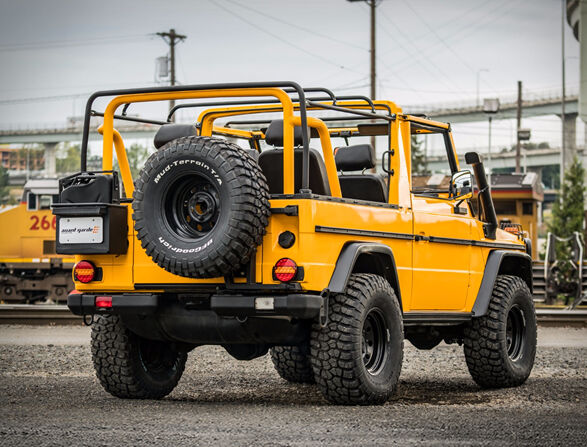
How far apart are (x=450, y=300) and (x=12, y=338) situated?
8.67 metres

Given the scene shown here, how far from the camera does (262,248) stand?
7.37 m

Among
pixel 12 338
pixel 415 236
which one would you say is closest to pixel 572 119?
pixel 12 338

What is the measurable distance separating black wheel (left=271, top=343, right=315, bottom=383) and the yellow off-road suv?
1387 mm

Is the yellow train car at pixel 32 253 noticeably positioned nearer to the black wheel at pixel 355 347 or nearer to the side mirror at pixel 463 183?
the side mirror at pixel 463 183

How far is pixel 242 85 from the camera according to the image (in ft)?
25.7

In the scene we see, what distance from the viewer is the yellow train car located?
2795 centimetres

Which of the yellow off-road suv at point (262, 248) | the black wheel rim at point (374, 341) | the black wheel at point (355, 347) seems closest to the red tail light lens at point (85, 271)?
the yellow off-road suv at point (262, 248)

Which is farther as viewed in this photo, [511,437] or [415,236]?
[415,236]

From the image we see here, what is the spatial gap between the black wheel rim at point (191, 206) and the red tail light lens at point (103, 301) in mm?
858

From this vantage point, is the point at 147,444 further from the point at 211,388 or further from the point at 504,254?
the point at 504,254

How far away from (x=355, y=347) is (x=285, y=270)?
807 mm

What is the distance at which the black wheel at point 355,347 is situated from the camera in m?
7.58

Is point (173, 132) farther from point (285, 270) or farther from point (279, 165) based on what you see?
point (285, 270)

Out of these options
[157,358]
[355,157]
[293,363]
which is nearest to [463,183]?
[355,157]
